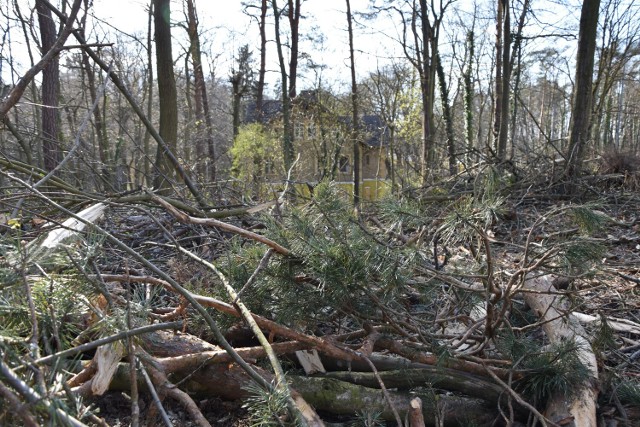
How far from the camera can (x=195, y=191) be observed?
4309 millimetres

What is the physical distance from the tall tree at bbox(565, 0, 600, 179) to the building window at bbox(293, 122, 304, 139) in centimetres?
1015

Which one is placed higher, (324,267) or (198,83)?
(198,83)

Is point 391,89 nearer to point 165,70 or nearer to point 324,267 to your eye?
point 165,70

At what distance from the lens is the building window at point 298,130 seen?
1630cm

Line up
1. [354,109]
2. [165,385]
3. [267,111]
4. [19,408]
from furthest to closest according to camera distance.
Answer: [267,111]
[354,109]
[165,385]
[19,408]

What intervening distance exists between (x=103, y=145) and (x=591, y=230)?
14.1 metres

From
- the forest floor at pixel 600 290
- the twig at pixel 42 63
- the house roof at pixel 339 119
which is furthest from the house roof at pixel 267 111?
the twig at pixel 42 63

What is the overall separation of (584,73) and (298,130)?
1058 centimetres

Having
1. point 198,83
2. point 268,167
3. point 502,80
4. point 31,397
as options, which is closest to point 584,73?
point 502,80

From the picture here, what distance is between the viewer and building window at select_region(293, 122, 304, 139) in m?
16.3

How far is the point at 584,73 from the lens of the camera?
7.02 metres

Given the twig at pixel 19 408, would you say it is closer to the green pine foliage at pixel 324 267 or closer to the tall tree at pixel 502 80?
the green pine foliage at pixel 324 267

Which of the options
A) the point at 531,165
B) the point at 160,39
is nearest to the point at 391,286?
the point at 531,165

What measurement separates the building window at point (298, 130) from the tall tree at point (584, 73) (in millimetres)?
10148
